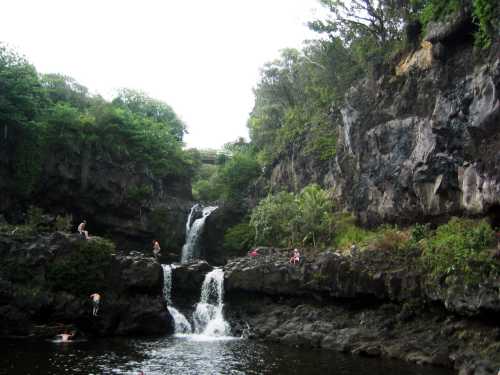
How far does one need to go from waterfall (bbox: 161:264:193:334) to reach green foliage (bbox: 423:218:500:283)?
15.5 meters

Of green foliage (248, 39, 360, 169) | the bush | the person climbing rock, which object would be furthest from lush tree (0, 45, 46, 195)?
the bush

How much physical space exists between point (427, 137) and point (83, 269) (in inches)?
893

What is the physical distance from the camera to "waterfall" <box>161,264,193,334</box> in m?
30.1

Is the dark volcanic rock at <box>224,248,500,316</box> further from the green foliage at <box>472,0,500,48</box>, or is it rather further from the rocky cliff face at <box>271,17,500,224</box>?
the green foliage at <box>472,0,500,48</box>

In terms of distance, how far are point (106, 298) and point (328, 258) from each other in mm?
13811

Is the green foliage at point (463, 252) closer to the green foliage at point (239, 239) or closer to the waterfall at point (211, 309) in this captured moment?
the waterfall at point (211, 309)

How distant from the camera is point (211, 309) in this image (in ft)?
104

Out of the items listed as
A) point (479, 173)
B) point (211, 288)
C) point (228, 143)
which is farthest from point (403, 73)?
point (228, 143)

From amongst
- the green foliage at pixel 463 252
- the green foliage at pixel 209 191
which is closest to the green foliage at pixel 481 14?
the green foliage at pixel 463 252

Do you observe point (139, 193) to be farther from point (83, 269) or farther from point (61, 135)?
point (83, 269)

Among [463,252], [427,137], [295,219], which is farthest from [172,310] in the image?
[427,137]

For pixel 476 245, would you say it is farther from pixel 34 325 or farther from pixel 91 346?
pixel 34 325

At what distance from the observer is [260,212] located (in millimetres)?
40469

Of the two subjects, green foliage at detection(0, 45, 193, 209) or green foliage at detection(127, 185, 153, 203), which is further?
green foliage at detection(127, 185, 153, 203)
